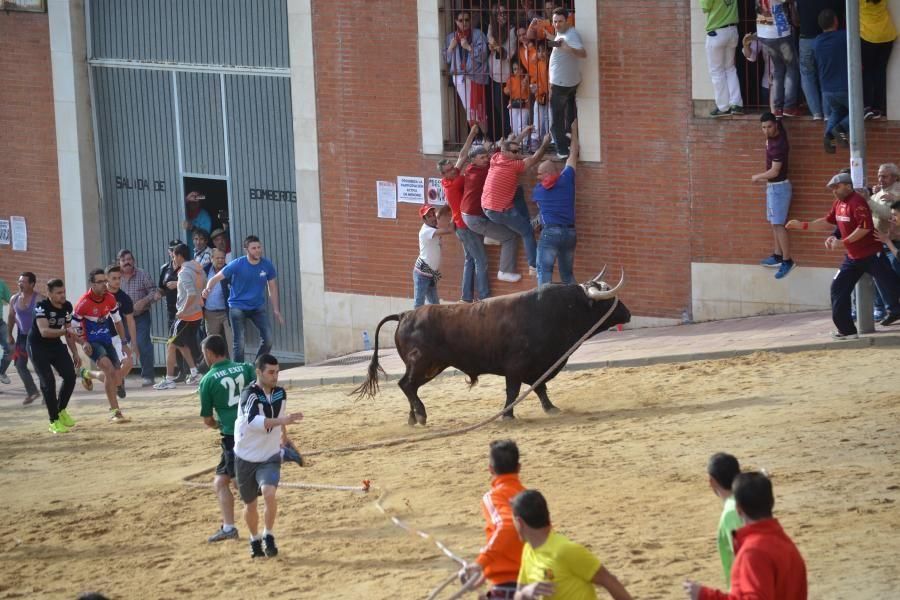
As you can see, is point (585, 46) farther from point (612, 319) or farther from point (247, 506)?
point (247, 506)

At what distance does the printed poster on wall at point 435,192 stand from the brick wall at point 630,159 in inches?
5.3

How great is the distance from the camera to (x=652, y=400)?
629 inches

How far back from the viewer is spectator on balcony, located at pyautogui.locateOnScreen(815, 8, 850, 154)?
17.8 metres

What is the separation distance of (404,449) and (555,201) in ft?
18.7

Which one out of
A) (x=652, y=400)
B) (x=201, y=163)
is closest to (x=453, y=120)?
(x=201, y=163)

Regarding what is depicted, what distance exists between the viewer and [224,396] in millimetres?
12586

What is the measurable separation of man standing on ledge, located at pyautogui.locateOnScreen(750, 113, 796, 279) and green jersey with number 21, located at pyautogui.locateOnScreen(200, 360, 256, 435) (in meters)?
8.49

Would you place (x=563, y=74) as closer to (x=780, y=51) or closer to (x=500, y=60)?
(x=500, y=60)

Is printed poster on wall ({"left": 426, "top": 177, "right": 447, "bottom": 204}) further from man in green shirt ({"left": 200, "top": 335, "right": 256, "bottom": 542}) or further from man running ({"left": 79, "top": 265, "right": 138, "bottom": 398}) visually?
man in green shirt ({"left": 200, "top": 335, "right": 256, "bottom": 542})

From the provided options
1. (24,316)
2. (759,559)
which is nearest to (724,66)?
(24,316)

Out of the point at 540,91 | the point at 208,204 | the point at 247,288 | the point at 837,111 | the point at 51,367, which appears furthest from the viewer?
the point at 208,204

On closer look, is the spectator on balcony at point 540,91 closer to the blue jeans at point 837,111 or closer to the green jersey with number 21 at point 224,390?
the blue jeans at point 837,111

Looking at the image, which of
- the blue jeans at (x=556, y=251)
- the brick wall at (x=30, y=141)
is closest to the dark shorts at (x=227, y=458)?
the blue jeans at (x=556, y=251)

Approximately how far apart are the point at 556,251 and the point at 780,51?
3.98 metres
